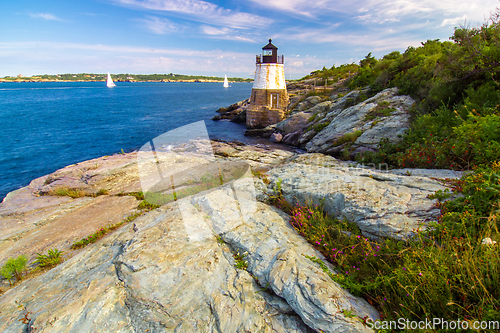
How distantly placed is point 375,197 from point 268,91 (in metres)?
35.3

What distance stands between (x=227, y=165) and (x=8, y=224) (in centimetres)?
1012

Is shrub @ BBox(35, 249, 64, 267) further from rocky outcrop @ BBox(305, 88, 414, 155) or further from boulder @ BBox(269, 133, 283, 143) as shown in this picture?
boulder @ BBox(269, 133, 283, 143)

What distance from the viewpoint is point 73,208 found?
10.3 m

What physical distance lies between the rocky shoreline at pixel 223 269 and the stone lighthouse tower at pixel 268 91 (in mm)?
31936

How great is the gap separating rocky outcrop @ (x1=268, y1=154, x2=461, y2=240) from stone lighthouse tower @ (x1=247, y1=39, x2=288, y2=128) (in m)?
31.5

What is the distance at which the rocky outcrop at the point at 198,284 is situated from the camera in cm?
358

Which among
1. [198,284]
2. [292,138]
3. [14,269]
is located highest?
[198,284]

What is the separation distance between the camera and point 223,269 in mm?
4523

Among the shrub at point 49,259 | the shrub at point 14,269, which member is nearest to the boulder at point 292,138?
the shrub at point 49,259

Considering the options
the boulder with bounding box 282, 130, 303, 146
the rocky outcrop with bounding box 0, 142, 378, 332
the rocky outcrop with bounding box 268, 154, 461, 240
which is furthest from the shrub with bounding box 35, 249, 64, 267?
the boulder with bounding box 282, 130, 303, 146

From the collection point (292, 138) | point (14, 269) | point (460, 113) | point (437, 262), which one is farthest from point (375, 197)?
point (292, 138)

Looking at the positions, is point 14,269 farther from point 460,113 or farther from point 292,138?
point 292,138

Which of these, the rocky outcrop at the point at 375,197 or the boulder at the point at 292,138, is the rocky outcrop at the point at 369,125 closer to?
the rocky outcrop at the point at 375,197

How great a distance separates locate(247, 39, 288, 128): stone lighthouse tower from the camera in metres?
36.9
